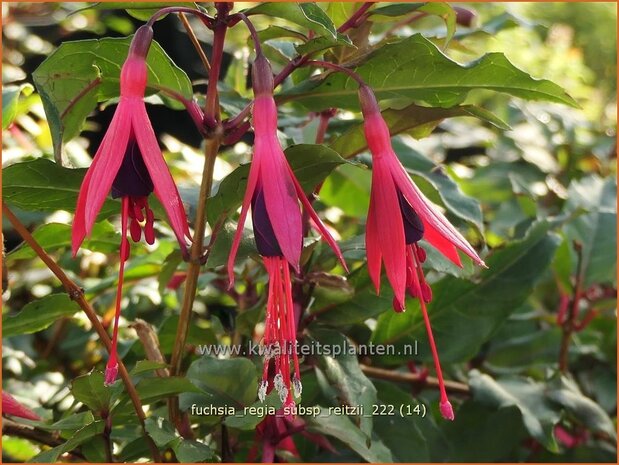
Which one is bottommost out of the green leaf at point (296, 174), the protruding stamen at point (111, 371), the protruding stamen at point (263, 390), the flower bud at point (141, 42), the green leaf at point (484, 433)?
the protruding stamen at point (263, 390)

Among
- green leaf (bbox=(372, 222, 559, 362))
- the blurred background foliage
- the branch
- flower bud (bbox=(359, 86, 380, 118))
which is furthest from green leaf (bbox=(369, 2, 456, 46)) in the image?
the branch

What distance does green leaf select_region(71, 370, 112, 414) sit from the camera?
664mm

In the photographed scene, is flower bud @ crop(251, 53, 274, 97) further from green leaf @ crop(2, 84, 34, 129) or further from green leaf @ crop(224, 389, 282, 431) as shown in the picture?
green leaf @ crop(2, 84, 34, 129)

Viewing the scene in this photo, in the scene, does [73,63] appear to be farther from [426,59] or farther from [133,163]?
[426,59]

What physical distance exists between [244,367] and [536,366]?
576 mm

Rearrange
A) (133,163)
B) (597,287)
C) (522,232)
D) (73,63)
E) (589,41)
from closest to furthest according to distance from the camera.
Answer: (133,163) < (73,63) < (522,232) < (597,287) < (589,41)

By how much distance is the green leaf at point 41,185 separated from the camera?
705 millimetres

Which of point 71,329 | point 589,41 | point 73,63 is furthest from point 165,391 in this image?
point 589,41

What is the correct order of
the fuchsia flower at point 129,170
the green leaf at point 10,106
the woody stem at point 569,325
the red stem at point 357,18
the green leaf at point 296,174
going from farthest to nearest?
the woody stem at point 569,325 < the green leaf at point 10,106 < the red stem at point 357,18 < the green leaf at point 296,174 < the fuchsia flower at point 129,170

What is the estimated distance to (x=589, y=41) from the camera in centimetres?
730

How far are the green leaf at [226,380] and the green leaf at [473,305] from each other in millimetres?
260

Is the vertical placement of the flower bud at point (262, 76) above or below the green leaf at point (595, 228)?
below

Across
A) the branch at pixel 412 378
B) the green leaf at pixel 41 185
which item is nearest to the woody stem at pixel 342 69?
the green leaf at pixel 41 185

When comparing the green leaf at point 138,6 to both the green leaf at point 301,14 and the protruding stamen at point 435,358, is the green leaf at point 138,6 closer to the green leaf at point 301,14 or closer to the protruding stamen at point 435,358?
the green leaf at point 301,14
